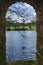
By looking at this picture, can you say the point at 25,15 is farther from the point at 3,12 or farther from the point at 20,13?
the point at 3,12

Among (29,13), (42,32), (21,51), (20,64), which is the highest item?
(29,13)

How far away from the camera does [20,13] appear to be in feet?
20.1

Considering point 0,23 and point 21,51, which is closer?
point 0,23

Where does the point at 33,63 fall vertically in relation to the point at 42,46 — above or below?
below

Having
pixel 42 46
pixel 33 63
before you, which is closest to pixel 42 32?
pixel 42 46

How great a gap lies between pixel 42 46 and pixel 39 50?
0.12m

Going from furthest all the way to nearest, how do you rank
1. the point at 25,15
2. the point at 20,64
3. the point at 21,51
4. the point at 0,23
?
1. the point at 21,51
2. the point at 25,15
3. the point at 20,64
4. the point at 0,23

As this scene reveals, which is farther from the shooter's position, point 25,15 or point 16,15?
point 25,15

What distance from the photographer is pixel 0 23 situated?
12.1ft

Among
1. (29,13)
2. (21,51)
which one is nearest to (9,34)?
(21,51)

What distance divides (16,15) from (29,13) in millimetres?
941

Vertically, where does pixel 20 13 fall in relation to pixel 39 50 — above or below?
above

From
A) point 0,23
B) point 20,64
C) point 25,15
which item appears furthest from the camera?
point 25,15

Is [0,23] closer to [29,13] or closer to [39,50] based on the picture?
[39,50]
